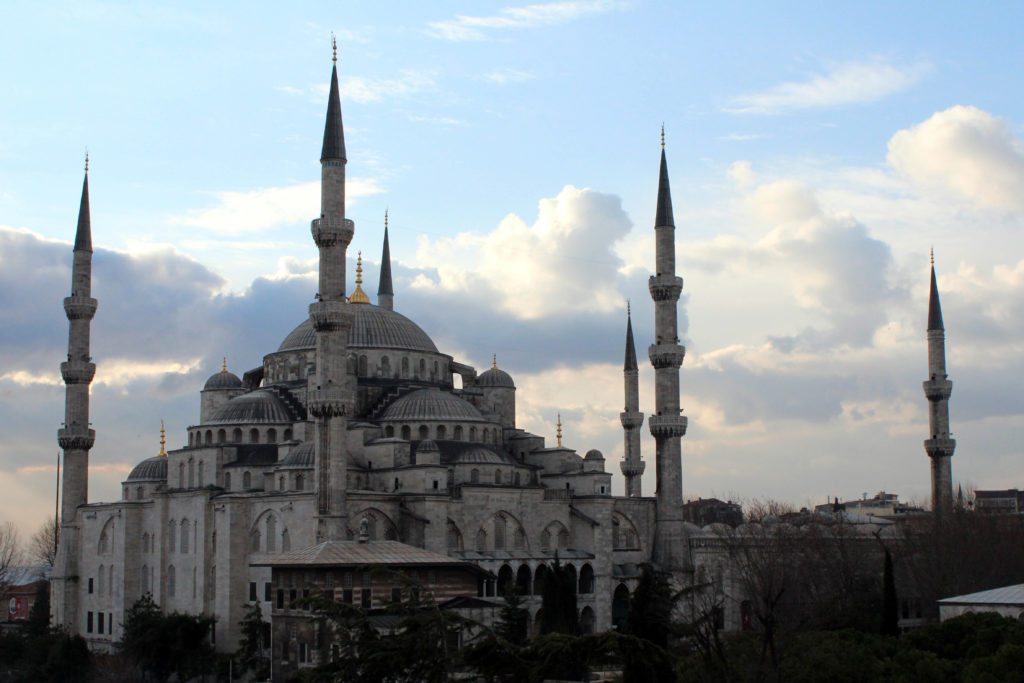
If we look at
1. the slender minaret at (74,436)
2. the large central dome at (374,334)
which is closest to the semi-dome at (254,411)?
the large central dome at (374,334)

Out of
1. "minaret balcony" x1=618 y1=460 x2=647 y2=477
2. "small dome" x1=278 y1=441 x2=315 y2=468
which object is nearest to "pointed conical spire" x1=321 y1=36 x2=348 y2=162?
"small dome" x1=278 y1=441 x2=315 y2=468

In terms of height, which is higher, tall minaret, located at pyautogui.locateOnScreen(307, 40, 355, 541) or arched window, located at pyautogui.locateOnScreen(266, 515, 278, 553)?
tall minaret, located at pyautogui.locateOnScreen(307, 40, 355, 541)

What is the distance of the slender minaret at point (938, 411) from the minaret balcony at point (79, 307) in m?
24.3

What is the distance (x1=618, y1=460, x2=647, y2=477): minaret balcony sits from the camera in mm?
41594

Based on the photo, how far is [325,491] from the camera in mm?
31500

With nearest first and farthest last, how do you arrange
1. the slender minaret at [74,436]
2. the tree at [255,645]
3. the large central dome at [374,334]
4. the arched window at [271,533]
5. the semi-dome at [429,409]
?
the tree at [255,645], the arched window at [271,533], the semi-dome at [429,409], the slender minaret at [74,436], the large central dome at [374,334]

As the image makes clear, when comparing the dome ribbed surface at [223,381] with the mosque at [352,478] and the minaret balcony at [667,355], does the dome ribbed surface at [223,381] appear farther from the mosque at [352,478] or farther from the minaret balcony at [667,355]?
the minaret balcony at [667,355]

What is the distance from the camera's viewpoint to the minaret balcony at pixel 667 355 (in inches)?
1462

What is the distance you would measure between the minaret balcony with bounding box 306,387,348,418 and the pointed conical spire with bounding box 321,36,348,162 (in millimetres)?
5534

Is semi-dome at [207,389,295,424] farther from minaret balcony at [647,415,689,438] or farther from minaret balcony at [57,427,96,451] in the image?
minaret balcony at [647,415,689,438]

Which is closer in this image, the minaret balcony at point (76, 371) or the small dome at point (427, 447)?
the small dome at point (427, 447)

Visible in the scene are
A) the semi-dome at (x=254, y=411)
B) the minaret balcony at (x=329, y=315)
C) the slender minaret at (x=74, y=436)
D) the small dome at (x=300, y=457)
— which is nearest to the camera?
the minaret balcony at (x=329, y=315)

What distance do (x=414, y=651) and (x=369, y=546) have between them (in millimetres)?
11890

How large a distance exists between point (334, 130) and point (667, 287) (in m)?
10.2
